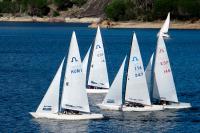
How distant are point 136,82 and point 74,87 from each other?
844 centimetres

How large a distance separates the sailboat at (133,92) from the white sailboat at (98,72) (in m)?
13.2

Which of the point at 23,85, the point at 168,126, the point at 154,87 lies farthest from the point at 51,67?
the point at 168,126

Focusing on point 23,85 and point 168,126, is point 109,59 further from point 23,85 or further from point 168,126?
point 168,126

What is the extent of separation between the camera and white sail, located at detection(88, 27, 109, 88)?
9719 cm

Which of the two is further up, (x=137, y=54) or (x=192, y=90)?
(x=137, y=54)

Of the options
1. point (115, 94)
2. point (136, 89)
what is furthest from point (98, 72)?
point (136, 89)

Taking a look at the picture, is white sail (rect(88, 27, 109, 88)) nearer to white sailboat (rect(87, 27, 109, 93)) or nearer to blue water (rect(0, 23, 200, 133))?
white sailboat (rect(87, 27, 109, 93))

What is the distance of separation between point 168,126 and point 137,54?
8.92 metres

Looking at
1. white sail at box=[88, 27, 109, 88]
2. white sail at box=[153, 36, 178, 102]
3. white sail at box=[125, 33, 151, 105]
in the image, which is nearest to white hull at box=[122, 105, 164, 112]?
white sail at box=[125, 33, 151, 105]

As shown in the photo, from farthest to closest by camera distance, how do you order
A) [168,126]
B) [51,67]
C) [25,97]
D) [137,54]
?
1. [51,67]
2. [25,97]
3. [137,54]
4. [168,126]

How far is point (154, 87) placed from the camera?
288 ft

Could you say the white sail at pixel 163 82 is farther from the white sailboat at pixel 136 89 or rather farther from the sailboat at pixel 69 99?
the sailboat at pixel 69 99

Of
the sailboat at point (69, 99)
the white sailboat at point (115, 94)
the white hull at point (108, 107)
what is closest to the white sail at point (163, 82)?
the white sailboat at point (115, 94)

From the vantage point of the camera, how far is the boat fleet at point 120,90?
77438mm
